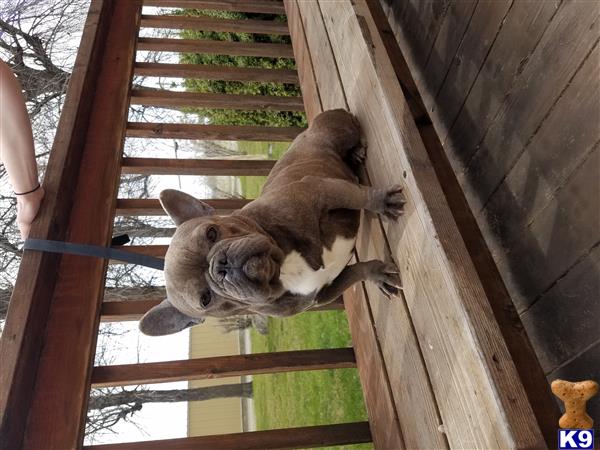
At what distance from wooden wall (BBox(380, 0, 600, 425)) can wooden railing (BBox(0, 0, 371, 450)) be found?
3.24 feet

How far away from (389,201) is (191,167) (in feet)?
5.43

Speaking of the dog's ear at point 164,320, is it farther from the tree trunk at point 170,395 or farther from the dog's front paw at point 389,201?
Answer: the tree trunk at point 170,395

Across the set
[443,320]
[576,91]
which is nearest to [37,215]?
[443,320]

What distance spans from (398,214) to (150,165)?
71.5 inches

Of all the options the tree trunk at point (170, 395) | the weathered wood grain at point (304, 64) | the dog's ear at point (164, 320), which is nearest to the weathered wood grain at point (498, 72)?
Answer: the weathered wood grain at point (304, 64)

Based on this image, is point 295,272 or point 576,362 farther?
point 295,272

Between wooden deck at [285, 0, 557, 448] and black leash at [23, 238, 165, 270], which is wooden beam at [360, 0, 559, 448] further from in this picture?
black leash at [23, 238, 165, 270]

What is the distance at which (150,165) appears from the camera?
10.6 ft

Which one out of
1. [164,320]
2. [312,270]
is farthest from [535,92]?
[164,320]

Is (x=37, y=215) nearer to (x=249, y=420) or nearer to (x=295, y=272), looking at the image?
(x=295, y=272)

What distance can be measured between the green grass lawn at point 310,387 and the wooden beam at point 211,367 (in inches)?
75.1

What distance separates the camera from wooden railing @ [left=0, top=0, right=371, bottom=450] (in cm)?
205

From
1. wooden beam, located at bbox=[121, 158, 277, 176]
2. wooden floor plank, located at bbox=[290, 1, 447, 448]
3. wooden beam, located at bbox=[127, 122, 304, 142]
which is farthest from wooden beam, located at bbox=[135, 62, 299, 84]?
wooden floor plank, located at bbox=[290, 1, 447, 448]

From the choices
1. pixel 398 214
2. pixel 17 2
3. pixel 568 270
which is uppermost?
pixel 17 2
